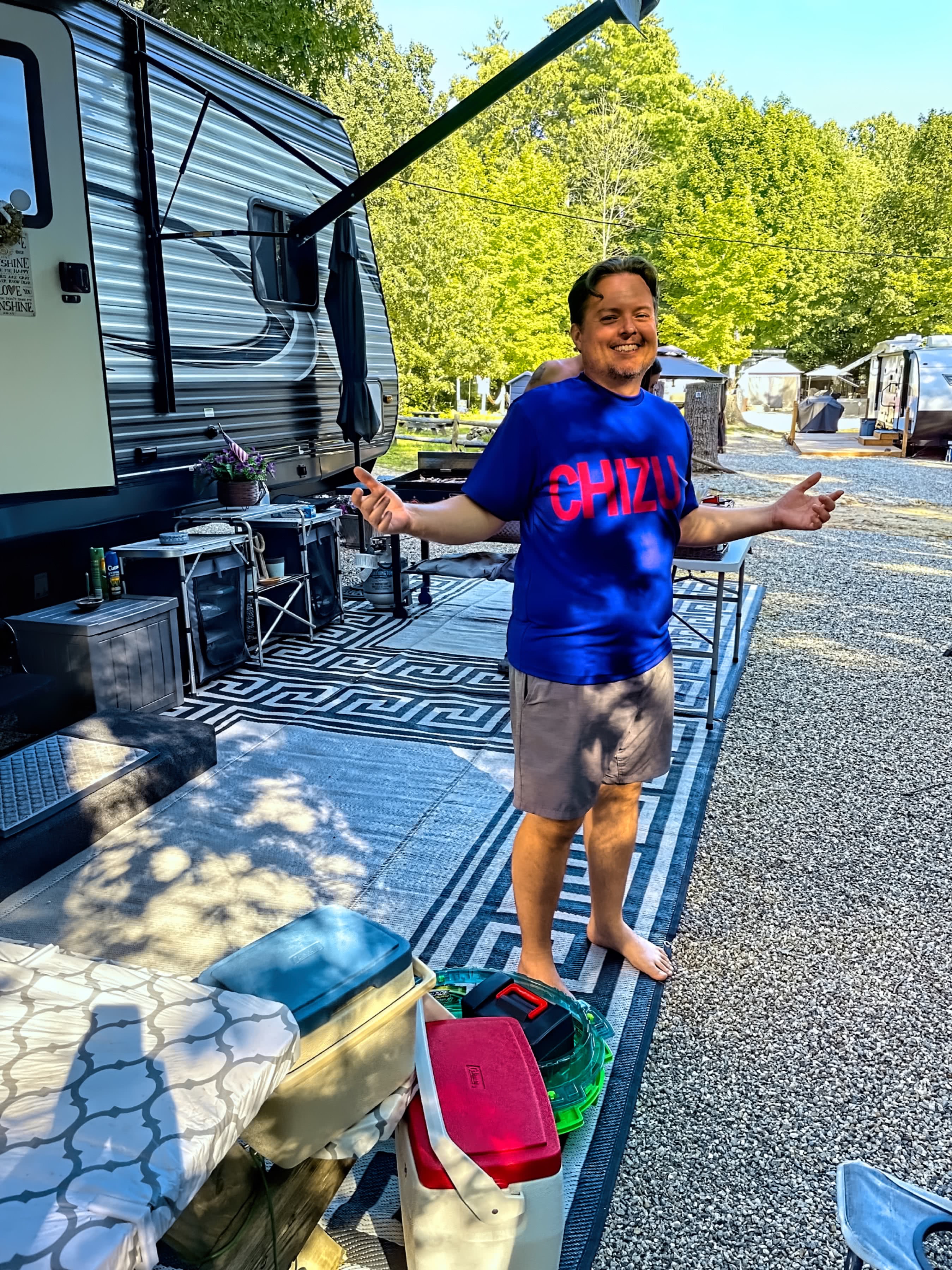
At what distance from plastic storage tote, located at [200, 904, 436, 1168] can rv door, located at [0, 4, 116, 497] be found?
3.20m

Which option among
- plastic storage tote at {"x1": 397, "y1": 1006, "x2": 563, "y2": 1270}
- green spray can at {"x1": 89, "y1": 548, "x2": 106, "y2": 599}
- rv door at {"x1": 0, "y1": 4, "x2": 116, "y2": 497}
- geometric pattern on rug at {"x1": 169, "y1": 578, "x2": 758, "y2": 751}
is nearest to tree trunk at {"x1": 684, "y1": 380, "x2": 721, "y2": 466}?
geometric pattern on rug at {"x1": 169, "y1": 578, "x2": 758, "y2": 751}

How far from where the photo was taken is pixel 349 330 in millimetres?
6316

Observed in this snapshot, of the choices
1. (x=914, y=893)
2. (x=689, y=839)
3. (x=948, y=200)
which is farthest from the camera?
(x=948, y=200)

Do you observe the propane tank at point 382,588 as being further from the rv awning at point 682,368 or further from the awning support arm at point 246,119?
the rv awning at point 682,368

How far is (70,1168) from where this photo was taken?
1.12m

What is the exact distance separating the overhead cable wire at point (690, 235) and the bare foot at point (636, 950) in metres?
18.6

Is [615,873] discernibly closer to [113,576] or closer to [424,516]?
[424,516]

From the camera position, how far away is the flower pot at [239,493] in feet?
19.2

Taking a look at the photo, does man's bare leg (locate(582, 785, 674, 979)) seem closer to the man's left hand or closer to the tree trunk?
the man's left hand

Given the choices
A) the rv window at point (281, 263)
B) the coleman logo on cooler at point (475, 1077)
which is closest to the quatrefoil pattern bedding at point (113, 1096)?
the coleman logo on cooler at point (475, 1077)

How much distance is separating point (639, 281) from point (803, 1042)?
1.93 m

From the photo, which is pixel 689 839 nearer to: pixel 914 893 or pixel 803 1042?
pixel 914 893

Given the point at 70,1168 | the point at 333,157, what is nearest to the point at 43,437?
the point at 70,1168

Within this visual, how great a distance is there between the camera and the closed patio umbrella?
6.28m
